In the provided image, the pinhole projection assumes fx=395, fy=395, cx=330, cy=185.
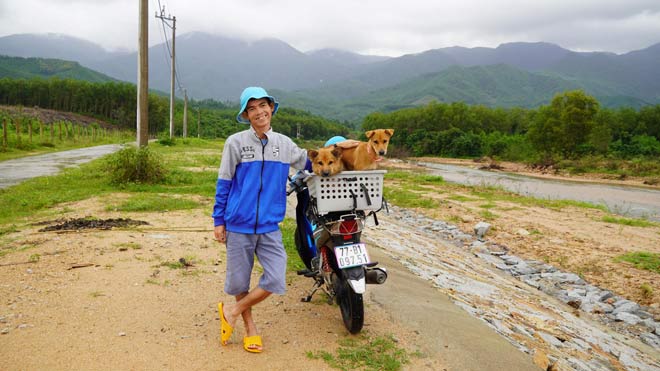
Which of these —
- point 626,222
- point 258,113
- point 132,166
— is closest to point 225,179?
point 258,113

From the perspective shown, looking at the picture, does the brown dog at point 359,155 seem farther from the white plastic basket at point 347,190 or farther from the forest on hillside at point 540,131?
the forest on hillside at point 540,131

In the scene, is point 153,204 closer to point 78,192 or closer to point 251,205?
point 78,192

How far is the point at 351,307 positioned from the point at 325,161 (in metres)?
1.26

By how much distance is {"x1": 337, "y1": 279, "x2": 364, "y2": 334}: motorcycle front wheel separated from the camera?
11.0 feet

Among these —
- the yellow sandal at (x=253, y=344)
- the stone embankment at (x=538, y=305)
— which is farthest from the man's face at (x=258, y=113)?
the stone embankment at (x=538, y=305)

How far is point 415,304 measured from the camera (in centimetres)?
435

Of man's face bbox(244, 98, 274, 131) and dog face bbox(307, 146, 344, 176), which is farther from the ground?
man's face bbox(244, 98, 274, 131)

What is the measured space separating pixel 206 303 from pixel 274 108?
2.08 m

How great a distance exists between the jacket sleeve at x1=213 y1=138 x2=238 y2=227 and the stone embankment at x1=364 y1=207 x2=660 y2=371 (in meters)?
3.12

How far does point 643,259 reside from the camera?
843 centimetres

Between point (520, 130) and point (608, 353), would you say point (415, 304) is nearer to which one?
point (608, 353)

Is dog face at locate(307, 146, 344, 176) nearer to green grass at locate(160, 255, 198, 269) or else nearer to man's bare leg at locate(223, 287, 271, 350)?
man's bare leg at locate(223, 287, 271, 350)

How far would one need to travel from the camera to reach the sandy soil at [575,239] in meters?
7.72

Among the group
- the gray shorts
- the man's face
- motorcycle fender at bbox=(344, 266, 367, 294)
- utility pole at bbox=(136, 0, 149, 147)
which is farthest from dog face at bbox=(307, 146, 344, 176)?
utility pole at bbox=(136, 0, 149, 147)
